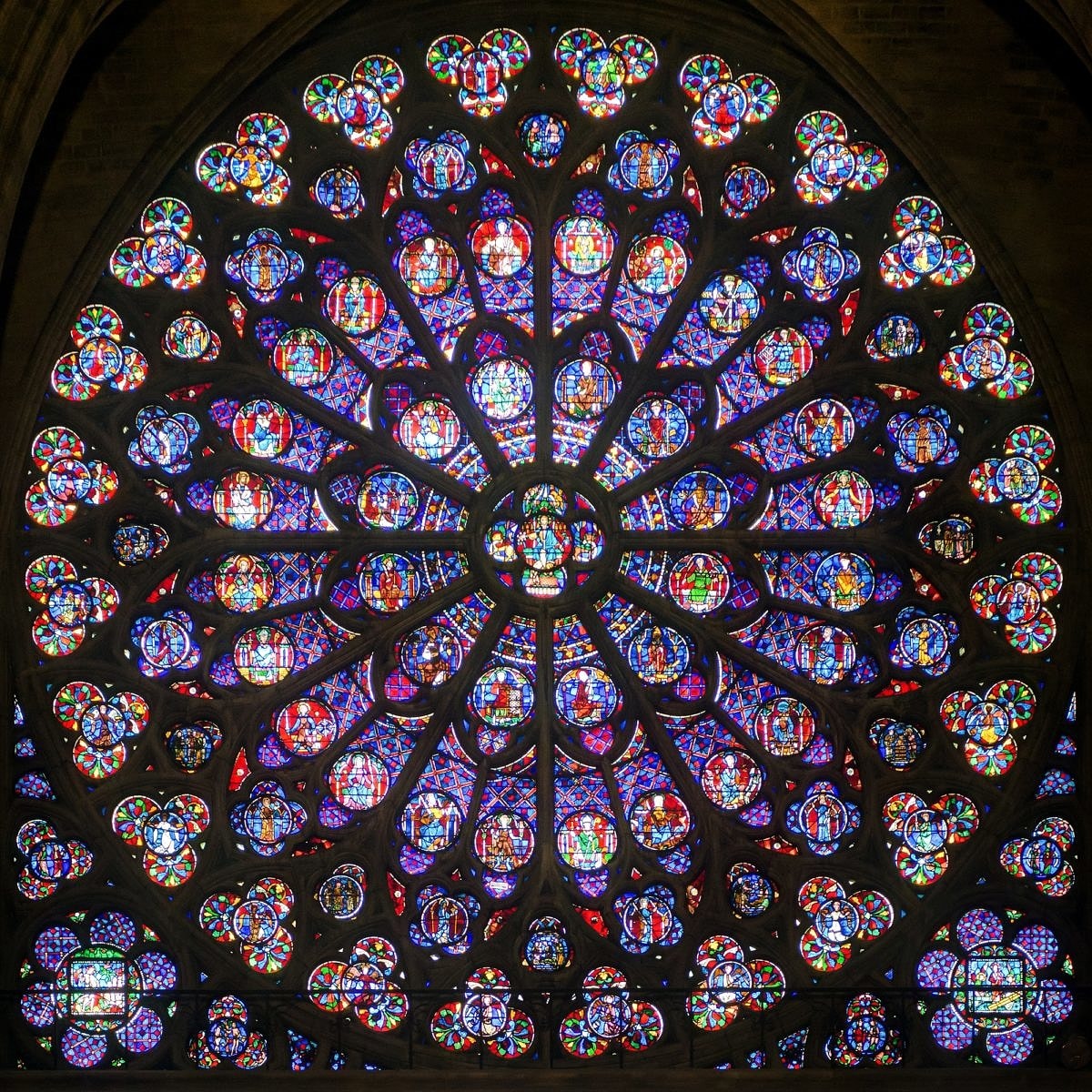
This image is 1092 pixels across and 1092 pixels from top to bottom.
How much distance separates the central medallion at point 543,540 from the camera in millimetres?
17266

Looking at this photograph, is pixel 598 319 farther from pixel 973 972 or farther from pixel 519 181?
pixel 973 972

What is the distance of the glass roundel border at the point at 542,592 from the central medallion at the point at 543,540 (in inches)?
1.0

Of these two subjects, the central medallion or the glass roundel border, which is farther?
the central medallion

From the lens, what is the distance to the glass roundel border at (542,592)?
16.7 meters

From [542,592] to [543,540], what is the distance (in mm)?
298

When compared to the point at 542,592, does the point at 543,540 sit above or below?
above

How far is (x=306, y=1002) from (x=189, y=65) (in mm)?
5152

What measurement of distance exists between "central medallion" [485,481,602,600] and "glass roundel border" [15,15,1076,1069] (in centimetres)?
2

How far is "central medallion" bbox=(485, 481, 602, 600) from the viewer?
17.3 meters

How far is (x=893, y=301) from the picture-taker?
17.5m

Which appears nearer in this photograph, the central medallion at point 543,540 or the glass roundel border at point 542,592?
the glass roundel border at point 542,592

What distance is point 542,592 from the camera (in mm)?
17250

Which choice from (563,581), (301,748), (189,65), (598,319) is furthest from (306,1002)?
Answer: (189,65)

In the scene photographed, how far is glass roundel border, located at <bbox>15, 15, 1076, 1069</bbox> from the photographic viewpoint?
16.7 m
